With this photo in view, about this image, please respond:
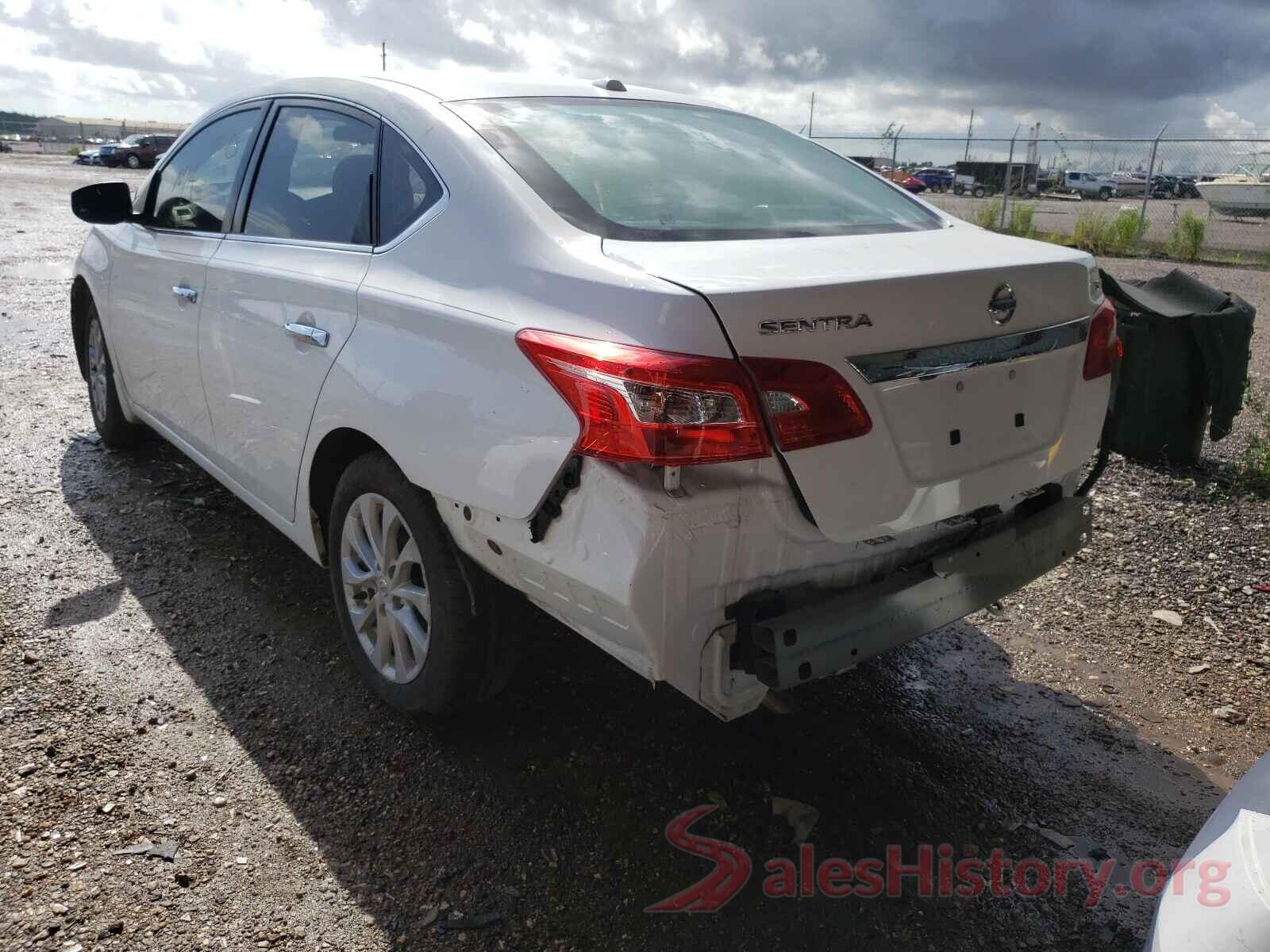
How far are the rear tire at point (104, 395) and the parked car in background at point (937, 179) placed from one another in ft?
129

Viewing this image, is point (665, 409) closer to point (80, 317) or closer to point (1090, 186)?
point (80, 317)

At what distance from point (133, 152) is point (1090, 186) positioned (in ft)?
121

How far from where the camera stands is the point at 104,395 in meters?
5.08

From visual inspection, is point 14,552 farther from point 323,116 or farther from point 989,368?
point 989,368

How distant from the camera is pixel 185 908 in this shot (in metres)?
2.28

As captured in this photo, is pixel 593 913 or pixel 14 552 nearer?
pixel 593 913

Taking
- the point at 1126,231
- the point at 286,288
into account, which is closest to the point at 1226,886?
the point at 286,288

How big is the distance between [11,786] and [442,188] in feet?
6.41

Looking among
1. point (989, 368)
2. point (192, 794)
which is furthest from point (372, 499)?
point (989, 368)

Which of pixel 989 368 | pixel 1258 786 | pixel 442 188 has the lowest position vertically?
pixel 1258 786

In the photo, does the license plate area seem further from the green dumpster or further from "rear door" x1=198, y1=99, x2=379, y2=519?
the green dumpster

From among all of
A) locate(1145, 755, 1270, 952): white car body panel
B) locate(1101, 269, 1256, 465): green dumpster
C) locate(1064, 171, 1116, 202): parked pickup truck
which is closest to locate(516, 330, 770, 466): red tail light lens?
locate(1145, 755, 1270, 952): white car body panel

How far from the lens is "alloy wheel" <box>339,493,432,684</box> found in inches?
109

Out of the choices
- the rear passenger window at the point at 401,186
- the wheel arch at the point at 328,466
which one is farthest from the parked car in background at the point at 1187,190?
the wheel arch at the point at 328,466
